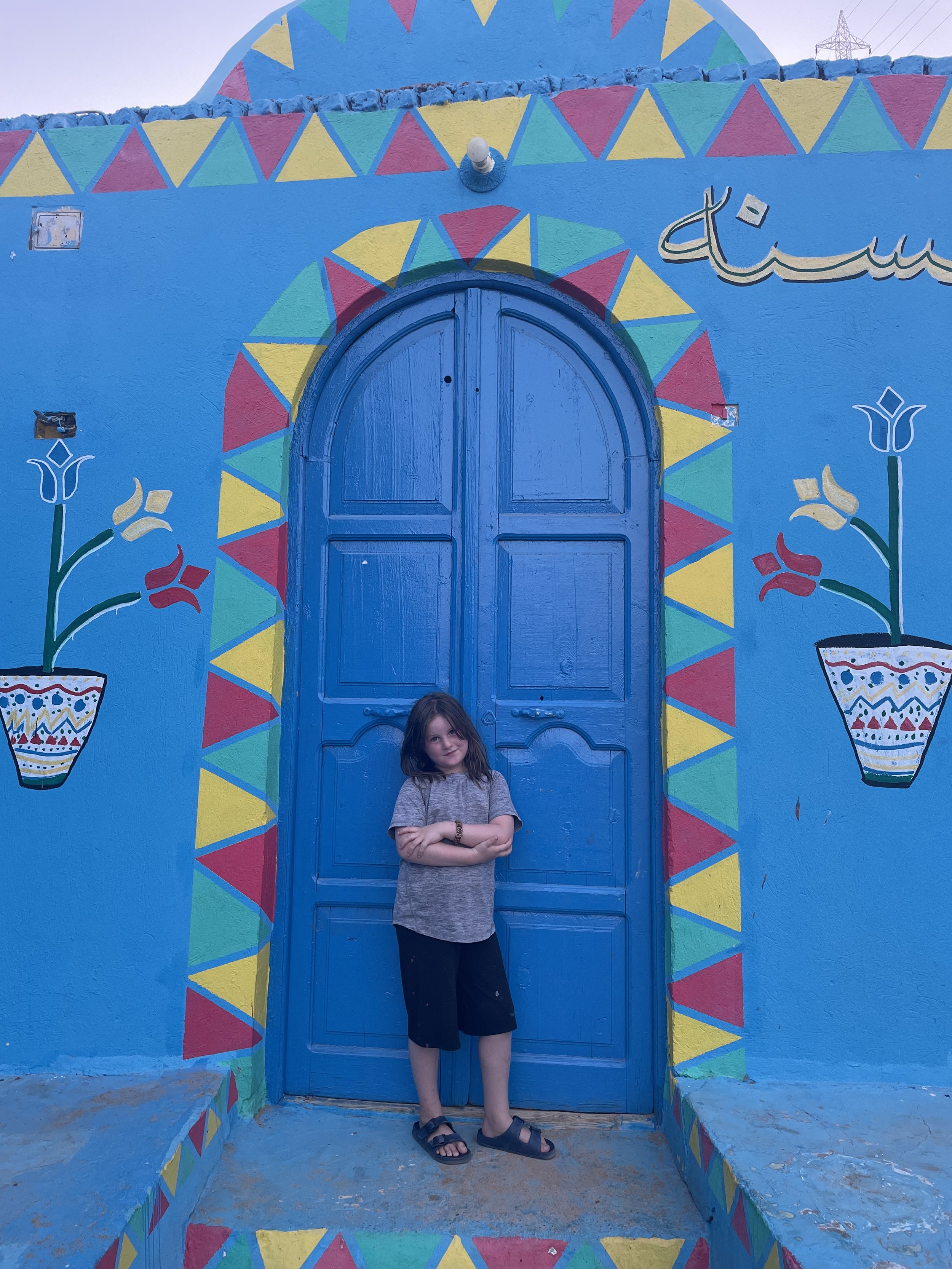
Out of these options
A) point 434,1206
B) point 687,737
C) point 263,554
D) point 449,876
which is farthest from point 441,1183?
point 263,554

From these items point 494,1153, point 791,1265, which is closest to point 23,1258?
point 494,1153

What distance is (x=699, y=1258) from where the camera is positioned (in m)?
2.21

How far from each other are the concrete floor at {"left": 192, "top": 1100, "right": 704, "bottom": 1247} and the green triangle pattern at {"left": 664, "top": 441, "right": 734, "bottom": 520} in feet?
6.66

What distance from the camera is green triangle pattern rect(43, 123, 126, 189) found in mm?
3105

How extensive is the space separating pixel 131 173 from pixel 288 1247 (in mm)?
3545

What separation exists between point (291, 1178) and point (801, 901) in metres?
1.75

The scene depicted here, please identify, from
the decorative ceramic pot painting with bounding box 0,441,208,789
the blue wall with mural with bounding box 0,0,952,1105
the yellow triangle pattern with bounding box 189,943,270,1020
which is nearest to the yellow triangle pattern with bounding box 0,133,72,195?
the blue wall with mural with bounding box 0,0,952,1105

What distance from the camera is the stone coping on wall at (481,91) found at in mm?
2902

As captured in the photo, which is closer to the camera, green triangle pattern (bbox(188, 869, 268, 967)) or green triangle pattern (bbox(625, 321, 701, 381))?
green triangle pattern (bbox(188, 869, 268, 967))

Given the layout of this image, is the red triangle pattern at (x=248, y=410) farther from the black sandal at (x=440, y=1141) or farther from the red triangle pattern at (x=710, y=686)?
the black sandal at (x=440, y=1141)

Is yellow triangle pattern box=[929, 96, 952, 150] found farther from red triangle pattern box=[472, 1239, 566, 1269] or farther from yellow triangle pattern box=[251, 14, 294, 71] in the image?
red triangle pattern box=[472, 1239, 566, 1269]

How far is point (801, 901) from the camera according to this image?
2.64m

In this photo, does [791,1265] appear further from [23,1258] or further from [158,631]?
[158,631]

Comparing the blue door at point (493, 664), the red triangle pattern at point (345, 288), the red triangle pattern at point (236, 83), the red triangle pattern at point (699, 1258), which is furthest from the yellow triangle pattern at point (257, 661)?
the red triangle pattern at point (236, 83)
